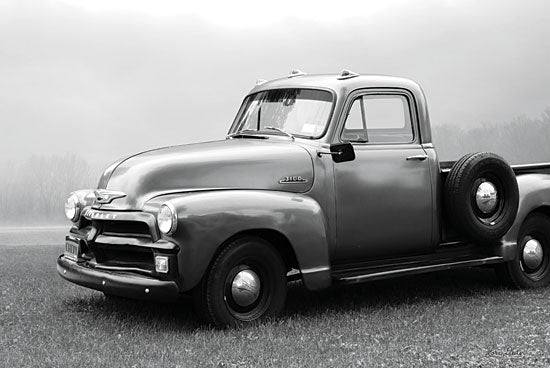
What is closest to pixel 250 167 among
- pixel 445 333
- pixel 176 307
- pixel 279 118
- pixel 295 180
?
pixel 295 180

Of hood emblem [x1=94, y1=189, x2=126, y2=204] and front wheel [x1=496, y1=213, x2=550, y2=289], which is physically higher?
hood emblem [x1=94, y1=189, x2=126, y2=204]

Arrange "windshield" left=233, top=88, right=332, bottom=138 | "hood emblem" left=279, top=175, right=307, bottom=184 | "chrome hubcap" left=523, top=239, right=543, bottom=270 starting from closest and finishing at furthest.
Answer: "hood emblem" left=279, top=175, right=307, bottom=184 → "windshield" left=233, top=88, right=332, bottom=138 → "chrome hubcap" left=523, top=239, right=543, bottom=270

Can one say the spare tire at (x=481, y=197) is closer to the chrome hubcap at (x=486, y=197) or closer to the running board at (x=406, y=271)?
the chrome hubcap at (x=486, y=197)

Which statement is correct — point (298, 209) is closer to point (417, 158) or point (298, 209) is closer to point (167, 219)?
point (167, 219)

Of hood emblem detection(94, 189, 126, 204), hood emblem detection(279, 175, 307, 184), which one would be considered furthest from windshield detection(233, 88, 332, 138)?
hood emblem detection(94, 189, 126, 204)

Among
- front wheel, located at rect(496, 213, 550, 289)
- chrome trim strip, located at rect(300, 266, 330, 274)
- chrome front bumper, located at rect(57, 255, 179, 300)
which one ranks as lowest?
front wheel, located at rect(496, 213, 550, 289)

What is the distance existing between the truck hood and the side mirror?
24 cm

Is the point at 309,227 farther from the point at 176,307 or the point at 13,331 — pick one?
the point at 13,331

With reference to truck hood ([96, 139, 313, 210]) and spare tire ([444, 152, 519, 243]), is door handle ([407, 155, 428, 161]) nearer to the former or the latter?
spare tire ([444, 152, 519, 243])

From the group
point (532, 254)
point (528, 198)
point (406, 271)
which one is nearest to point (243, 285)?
point (406, 271)

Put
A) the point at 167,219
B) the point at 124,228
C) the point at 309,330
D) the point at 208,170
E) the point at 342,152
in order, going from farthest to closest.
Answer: the point at 342,152 < the point at 208,170 < the point at 124,228 < the point at 309,330 < the point at 167,219

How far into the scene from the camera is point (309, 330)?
22.5ft

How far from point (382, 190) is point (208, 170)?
5.51 ft

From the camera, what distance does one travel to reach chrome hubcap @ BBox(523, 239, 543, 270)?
29.6 ft
